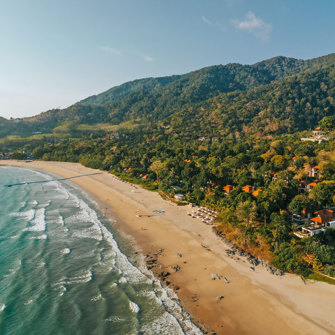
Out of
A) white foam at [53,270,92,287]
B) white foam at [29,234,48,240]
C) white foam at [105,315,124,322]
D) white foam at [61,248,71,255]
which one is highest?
white foam at [29,234,48,240]

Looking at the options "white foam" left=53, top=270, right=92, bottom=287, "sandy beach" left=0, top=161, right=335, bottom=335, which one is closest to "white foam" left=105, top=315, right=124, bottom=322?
"sandy beach" left=0, top=161, right=335, bottom=335

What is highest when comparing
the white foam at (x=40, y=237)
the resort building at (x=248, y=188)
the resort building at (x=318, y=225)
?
the resort building at (x=248, y=188)

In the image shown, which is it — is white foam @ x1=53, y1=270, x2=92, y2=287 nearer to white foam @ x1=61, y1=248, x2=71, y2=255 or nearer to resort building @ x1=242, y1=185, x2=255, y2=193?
white foam @ x1=61, y1=248, x2=71, y2=255

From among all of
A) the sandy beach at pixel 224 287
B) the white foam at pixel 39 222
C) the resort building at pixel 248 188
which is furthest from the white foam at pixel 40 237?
the resort building at pixel 248 188

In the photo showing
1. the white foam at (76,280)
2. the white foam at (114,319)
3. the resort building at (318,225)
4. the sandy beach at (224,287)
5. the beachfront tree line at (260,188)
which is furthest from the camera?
the resort building at (318,225)

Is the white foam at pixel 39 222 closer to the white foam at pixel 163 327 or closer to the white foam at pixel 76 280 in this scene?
the white foam at pixel 76 280

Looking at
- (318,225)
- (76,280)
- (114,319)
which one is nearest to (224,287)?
(114,319)
